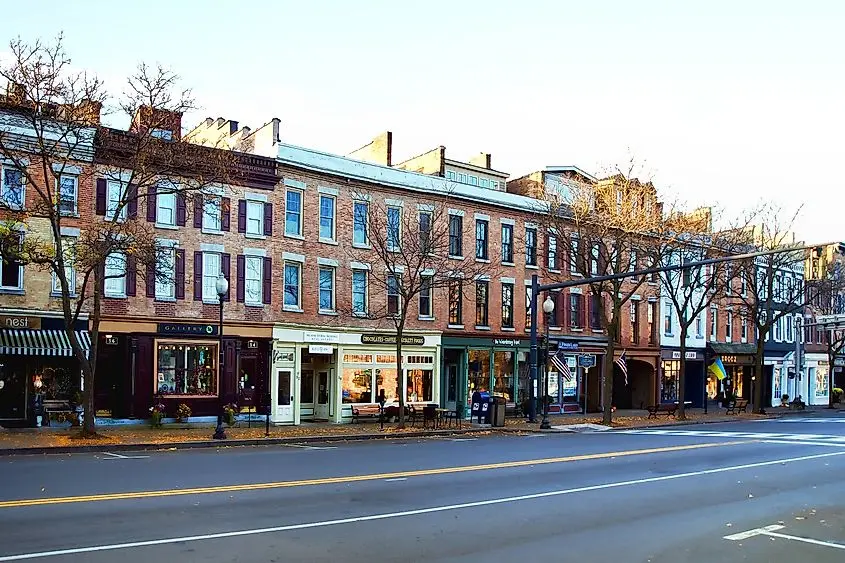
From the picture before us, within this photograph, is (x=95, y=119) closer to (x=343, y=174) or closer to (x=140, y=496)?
(x=343, y=174)

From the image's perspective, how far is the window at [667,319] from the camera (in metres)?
53.2

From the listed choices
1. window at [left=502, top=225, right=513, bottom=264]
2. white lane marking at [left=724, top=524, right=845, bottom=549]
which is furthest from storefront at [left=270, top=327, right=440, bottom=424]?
white lane marking at [left=724, top=524, right=845, bottom=549]

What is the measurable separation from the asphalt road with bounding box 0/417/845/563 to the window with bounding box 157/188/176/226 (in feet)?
39.6

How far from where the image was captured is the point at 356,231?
3781 cm

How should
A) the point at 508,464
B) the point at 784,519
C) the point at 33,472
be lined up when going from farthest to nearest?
the point at 508,464 → the point at 33,472 → the point at 784,519

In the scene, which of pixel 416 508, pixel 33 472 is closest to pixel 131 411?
pixel 33 472

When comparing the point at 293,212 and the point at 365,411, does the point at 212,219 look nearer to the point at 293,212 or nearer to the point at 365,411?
the point at 293,212

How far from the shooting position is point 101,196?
30.8m

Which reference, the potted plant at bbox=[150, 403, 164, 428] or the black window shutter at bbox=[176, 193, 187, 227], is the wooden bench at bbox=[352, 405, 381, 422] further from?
the black window shutter at bbox=[176, 193, 187, 227]

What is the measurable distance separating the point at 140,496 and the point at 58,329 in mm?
17960

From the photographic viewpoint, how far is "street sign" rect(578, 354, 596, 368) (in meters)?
47.4

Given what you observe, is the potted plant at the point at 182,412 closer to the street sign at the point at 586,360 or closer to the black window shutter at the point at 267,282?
the black window shutter at the point at 267,282

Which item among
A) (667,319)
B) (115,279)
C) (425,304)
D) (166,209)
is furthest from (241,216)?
(667,319)

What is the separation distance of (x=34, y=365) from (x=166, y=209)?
7.29m
